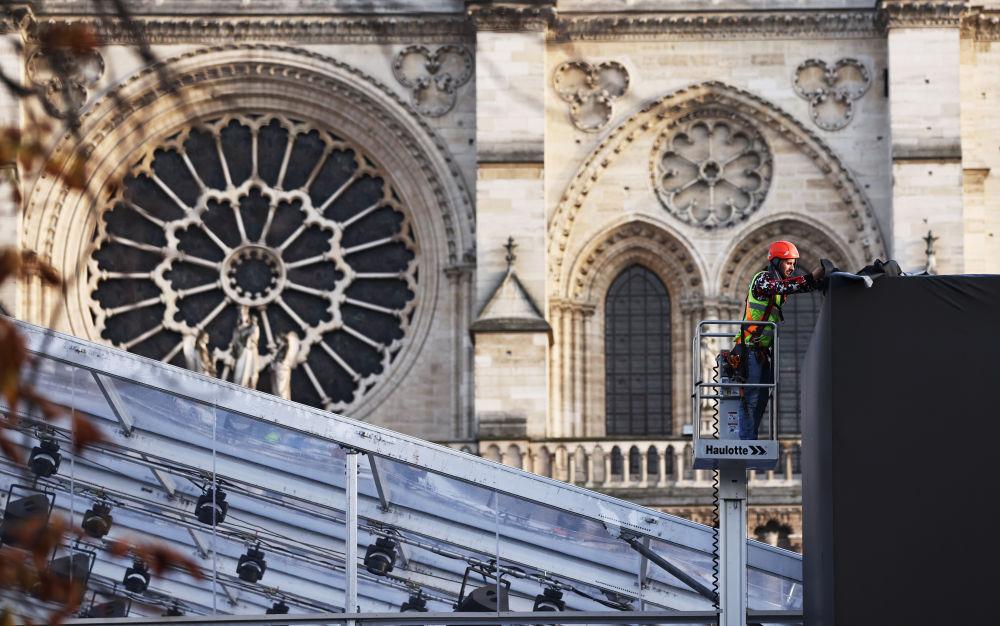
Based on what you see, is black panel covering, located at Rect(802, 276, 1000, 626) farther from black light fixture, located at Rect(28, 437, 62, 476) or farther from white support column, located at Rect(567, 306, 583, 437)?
white support column, located at Rect(567, 306, 583, 437)

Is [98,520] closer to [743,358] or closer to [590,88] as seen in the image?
[743,358]

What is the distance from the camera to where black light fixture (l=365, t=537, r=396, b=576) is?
53.7 feet

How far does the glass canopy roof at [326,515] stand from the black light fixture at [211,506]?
5 cm

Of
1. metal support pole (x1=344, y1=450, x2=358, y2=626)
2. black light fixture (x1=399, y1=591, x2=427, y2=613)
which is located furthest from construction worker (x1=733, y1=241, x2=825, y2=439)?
black light fixture (x1=399, y1=591, x2=427, y2=613)

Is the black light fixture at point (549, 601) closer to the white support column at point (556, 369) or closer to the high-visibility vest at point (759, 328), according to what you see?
the high-visibility vest at point (759, 328)

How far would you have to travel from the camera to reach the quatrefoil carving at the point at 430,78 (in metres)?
26.6

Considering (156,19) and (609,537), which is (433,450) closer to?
(609,537)

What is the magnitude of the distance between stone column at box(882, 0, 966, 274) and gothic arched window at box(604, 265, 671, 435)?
9.93 feet

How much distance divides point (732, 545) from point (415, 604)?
110 inches

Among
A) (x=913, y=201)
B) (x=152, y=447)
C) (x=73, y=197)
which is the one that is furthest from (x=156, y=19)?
(x=152, y=447)

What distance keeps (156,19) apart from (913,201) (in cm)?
942

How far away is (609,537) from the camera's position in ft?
54.0

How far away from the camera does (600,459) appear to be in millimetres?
25141

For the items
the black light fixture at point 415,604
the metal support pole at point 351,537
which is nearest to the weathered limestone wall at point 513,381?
the black light fixture at point 415,604
